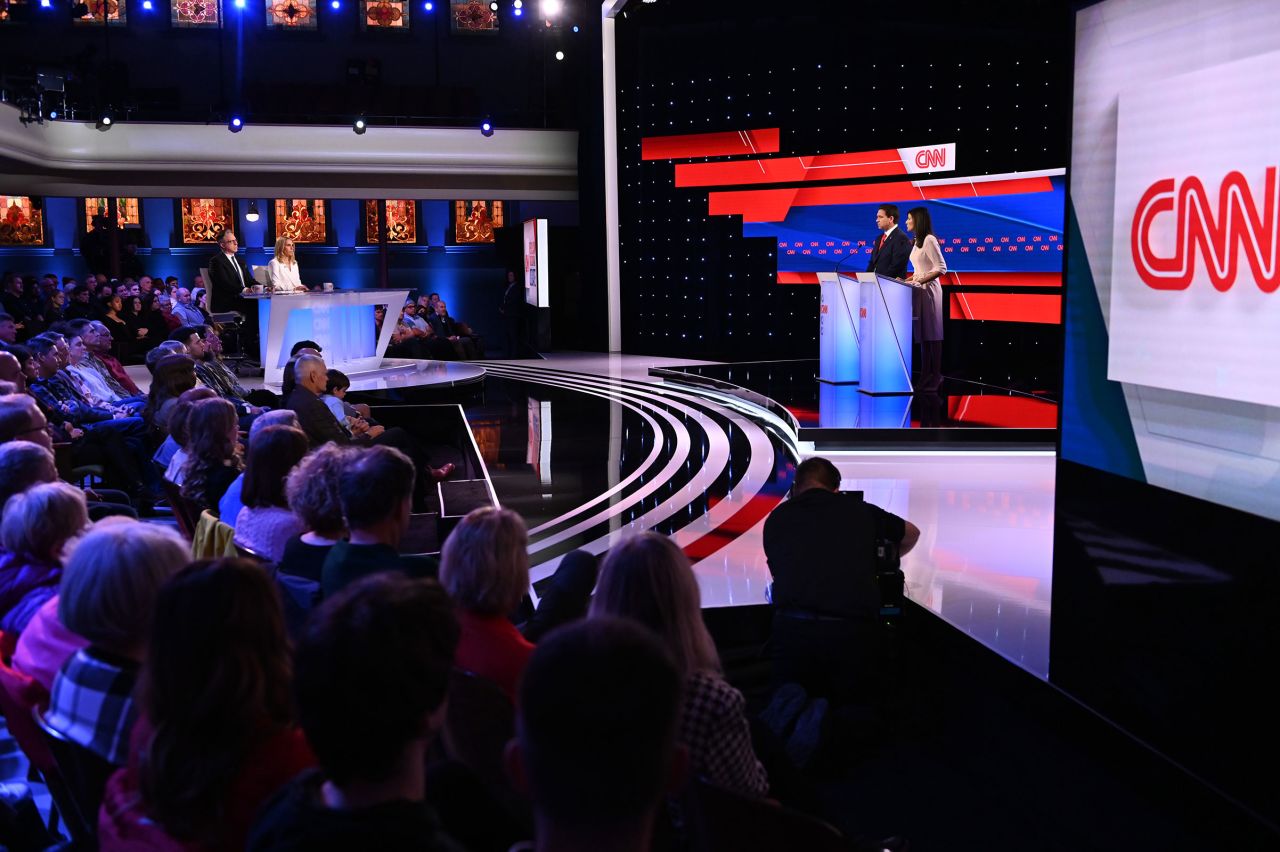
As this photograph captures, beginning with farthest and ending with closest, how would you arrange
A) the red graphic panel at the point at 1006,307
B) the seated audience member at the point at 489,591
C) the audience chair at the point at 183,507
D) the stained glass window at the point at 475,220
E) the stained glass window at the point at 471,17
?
the stained glass window at the point at 475,220
the stained glass window at the point at 471,17
the red graphic panel at the point at 1006,307
the audience chair at the point at 183,507
the seated audience member at the point at 489,591

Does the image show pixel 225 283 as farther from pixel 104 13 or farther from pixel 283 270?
pixel 104 13

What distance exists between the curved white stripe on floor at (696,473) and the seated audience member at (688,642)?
118 inches

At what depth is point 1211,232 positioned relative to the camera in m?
2.73

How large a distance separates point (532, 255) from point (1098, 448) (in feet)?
42.6

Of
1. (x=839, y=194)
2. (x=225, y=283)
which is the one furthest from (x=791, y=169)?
(x=225, y=283)

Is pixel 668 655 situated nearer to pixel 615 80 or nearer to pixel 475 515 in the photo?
pixel 475 515

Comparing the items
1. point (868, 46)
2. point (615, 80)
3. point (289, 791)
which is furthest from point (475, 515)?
point (615, 80)

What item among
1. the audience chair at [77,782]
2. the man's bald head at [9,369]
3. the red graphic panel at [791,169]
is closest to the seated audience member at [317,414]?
the man's bald head at [9,369]

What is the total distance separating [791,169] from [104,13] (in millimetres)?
11291

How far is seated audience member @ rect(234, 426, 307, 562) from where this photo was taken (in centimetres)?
318

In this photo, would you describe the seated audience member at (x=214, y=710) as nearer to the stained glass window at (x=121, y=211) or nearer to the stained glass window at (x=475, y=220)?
the stained glass window at (x=475, y=220)

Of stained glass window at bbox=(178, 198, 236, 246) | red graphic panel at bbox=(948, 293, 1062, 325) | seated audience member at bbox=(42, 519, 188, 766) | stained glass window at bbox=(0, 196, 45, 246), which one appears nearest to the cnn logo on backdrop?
red graphic panel at bbox=(948, 293, 1062, 325)

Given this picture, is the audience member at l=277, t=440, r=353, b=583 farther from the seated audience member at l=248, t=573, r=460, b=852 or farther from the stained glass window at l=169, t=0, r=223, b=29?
the stained glass window at l=169, t=0, r=223, b=29

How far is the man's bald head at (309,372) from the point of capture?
18.1 feet
